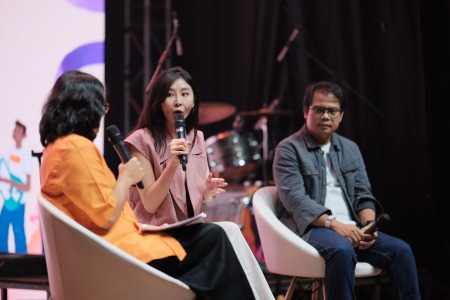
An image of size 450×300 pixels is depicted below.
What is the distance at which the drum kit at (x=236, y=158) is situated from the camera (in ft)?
15.5

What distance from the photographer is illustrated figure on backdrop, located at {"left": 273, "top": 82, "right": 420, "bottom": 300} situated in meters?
2.86

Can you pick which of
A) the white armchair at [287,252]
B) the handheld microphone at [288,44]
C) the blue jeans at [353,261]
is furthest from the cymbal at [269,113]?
the blue jeans at [353,261]

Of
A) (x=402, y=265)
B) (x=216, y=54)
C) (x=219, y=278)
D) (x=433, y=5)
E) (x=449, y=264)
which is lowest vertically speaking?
(x=449, y=264)

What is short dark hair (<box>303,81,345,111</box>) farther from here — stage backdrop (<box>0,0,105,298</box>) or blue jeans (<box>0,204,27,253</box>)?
blue jeans (<box>0,204,27,253</box>)

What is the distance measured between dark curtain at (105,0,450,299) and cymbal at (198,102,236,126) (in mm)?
315

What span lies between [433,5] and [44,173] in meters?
3.27

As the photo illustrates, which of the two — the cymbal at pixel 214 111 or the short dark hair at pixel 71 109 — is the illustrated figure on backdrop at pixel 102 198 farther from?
the cymbal at pixel 214 111

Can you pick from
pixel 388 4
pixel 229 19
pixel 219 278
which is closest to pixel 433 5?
pixel 388 4

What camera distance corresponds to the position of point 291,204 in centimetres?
309

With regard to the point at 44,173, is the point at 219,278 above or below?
below

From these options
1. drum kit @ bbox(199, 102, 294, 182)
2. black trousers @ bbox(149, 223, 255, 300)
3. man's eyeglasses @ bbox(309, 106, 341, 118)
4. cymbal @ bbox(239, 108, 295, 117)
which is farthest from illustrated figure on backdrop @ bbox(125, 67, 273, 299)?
drum kit @ bbox(199, 102, 294, 182)

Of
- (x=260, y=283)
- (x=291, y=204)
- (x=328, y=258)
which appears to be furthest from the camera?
(x=291, y=204)

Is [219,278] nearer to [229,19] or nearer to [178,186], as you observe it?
[178,186]

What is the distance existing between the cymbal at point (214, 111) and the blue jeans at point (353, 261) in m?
2.02
